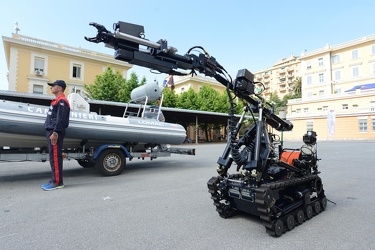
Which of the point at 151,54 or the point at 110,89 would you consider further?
the point at 110,89

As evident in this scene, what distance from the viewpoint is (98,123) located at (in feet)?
22.2

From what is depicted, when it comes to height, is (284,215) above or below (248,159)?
below

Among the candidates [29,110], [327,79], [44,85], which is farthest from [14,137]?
[327,79]

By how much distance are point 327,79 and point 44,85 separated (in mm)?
54546

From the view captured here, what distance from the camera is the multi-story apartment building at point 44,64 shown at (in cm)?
2678

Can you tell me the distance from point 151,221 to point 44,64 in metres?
31.1

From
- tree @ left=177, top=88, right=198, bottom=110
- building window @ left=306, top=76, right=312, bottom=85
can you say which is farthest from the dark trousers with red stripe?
building window @ left=306, top=76, right=312, bottom=85

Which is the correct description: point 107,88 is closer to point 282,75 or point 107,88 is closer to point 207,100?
point 207,100

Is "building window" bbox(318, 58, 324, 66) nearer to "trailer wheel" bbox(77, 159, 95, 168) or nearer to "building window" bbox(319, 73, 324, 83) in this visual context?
"building window" bbox(319, 73, 324, 83)

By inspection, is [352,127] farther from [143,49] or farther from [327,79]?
[143,49]

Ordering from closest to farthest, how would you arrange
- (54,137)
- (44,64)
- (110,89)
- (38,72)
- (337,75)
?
(54,137)
(110,89)
(38,72)
(44,64)
(337,75)

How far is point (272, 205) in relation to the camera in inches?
118

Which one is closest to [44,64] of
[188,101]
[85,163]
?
[188,101]

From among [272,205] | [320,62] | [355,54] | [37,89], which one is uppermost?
[355,54]
